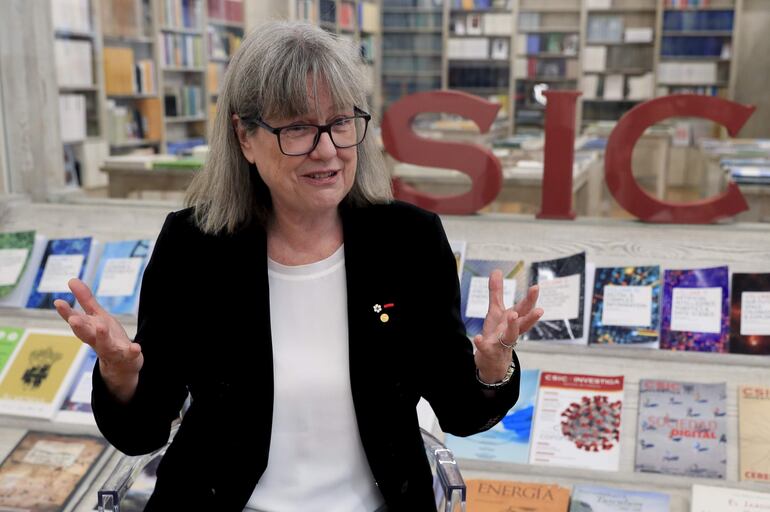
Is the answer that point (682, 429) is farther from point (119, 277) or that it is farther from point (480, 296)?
point (119, 277)

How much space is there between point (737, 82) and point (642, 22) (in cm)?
135

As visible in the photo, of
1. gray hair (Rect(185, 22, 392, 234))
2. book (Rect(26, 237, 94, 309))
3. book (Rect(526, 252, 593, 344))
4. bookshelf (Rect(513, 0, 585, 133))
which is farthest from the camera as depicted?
bookshelf (Rect(513, 0, 585, 133))

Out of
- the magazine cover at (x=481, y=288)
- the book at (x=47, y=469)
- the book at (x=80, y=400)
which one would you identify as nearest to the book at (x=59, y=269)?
the book at (x=80, y=400)

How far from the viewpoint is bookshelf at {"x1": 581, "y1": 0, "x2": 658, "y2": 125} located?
5188 millimetres

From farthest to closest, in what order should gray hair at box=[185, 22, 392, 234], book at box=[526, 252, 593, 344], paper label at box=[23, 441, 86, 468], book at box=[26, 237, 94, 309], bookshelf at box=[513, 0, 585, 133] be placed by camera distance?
bookshelf at box=[513, 0, 585, 133] → book at box=[26, 237, 94, 309] → book at box=[526, 252, 593, 344] → paper label at box=[23, 441, 86, 468] → gray hair at box=[185, 22, 392, 234]

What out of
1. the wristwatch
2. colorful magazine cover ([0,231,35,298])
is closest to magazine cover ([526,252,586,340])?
the wristwatch

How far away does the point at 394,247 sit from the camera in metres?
1.57

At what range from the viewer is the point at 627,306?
8.24ft

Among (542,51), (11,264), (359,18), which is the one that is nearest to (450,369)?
(11,264)

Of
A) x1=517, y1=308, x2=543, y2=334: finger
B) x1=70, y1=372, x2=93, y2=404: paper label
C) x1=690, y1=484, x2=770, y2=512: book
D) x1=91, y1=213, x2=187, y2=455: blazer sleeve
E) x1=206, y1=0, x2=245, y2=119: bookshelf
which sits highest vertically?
x1=206, y1=0, x2=245, y2=119: bookshelf

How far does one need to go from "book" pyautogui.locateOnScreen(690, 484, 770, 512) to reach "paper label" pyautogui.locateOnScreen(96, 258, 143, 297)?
1900 millimetres

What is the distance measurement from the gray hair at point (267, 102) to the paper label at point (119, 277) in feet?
4.22

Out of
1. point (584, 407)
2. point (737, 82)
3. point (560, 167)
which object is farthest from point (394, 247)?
point (737, 82)

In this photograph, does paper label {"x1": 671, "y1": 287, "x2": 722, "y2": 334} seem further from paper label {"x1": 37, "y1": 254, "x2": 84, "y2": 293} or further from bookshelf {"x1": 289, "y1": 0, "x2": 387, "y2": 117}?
paper label {"x1": 37, "y1": 254, "x2": 84, "y2": 293}
